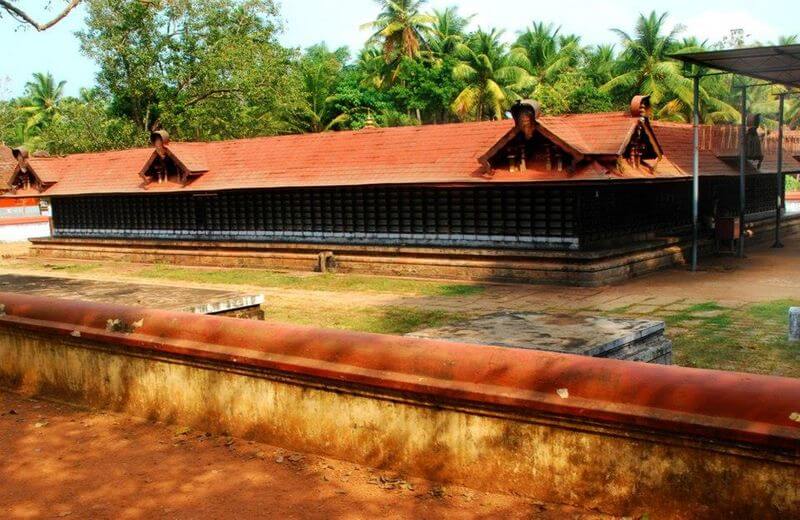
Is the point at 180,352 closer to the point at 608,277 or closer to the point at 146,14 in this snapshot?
the point at 608,277

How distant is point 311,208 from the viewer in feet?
62.4

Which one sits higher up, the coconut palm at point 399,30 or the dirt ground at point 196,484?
the coconut palm at point 399,30

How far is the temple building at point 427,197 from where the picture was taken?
48.5ft

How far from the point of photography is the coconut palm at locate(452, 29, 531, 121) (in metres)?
40.7

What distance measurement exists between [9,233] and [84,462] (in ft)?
104

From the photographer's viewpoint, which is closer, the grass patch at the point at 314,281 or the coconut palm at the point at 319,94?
the grass patch at the point at 314,281

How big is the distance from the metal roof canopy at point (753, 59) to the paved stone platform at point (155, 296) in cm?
802

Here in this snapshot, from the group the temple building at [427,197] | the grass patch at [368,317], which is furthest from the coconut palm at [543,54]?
the grass patch at [368,317]

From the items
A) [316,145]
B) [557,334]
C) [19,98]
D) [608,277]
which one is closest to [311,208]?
[316,145]

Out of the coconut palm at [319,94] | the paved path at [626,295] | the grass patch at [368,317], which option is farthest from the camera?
the coconut palm at [319,94]

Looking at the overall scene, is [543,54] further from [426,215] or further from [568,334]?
[568,334]

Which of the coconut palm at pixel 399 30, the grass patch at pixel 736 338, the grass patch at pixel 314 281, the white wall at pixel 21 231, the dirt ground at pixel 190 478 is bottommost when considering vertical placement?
the grass patch at pixel 736 338

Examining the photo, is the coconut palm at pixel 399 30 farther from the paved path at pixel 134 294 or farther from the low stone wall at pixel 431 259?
the paved path at pixel 134 294

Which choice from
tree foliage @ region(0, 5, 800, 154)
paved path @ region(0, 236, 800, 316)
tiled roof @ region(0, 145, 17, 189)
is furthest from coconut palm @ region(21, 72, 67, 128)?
paved path @ region(0, 236, 800, 316)
